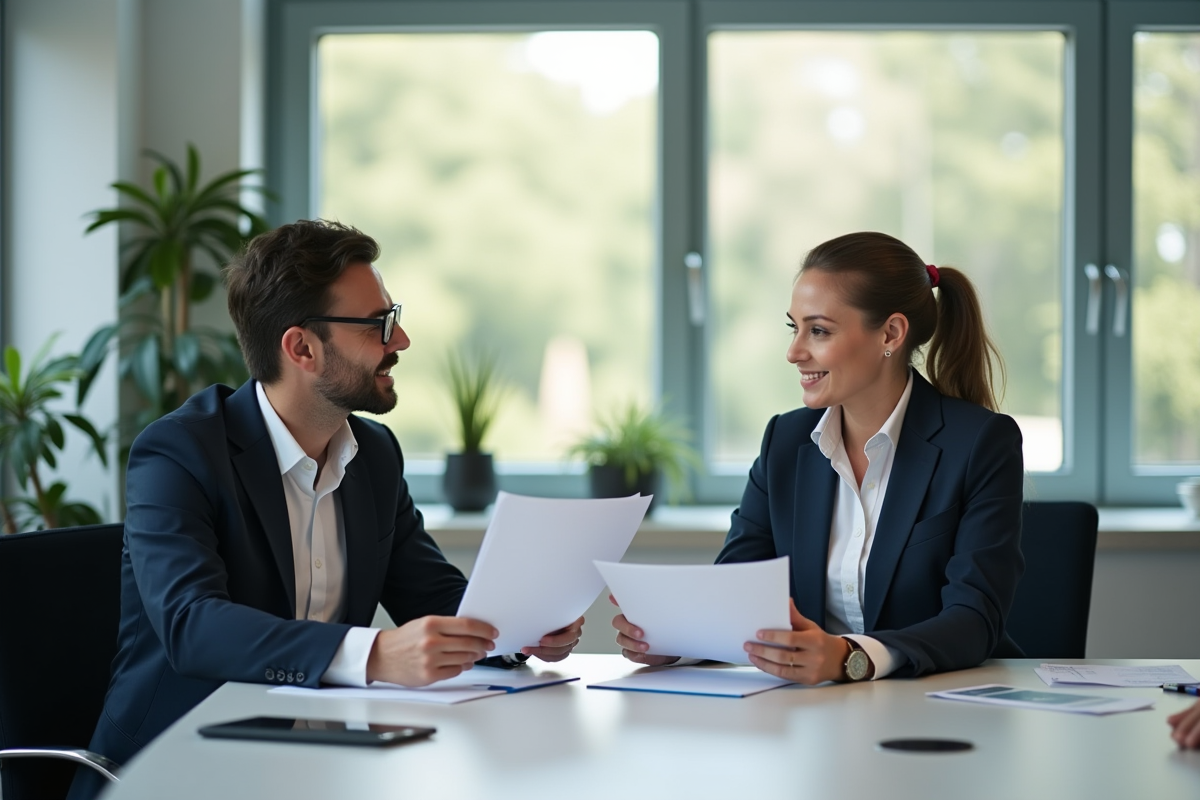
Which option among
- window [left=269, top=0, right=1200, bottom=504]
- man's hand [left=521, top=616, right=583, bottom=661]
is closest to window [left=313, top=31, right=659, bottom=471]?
window [left=269, top=0, right=1200, bottom=504]

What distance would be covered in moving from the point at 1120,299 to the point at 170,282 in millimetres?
2848

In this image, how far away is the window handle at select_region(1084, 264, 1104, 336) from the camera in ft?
13.2

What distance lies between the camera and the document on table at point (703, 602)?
171 centimetres

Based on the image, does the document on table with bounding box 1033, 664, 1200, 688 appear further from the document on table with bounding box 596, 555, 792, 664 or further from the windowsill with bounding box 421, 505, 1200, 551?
the windowsill with bounding box 421, 505, 1200, 551

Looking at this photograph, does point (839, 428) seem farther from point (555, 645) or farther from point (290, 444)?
point (290, 444)

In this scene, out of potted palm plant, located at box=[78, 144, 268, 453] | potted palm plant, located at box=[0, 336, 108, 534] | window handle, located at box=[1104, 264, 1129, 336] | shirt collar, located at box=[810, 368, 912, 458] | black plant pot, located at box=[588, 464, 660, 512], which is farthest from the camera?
window handle, located at box=[1104, 264, 1129, 336]

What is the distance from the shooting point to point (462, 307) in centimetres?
414

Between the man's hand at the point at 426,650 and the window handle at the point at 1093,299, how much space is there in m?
2.89

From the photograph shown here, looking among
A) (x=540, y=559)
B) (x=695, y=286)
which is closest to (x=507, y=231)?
(x=695, y=286)

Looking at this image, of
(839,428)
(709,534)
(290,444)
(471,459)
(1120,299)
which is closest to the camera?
(290,444)

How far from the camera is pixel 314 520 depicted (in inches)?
85.0

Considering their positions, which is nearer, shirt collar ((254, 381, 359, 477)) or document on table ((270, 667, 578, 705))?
document on table ((270, 667, 578, 705))

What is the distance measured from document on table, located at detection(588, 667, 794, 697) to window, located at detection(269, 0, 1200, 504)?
2.16 m

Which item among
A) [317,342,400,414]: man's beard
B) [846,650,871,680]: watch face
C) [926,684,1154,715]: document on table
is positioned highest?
[317,342,400,414]: man's beard
